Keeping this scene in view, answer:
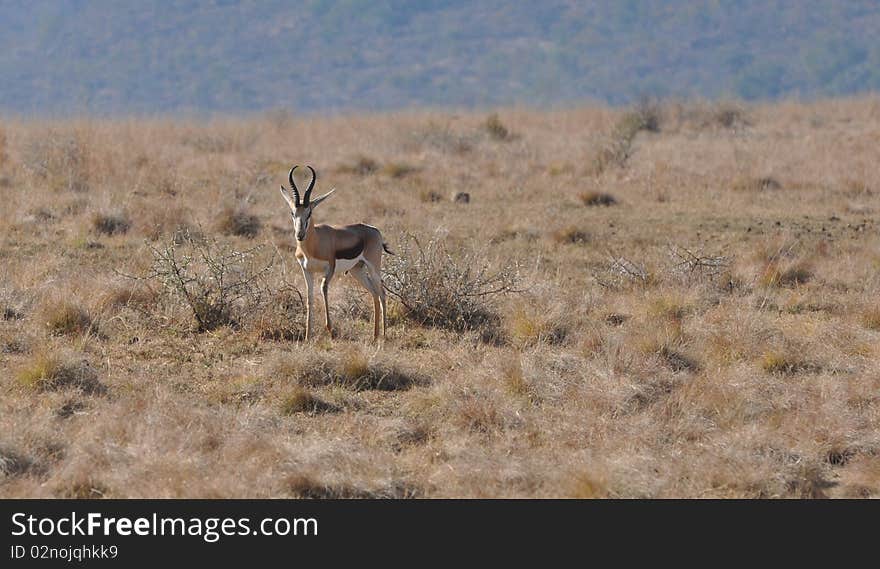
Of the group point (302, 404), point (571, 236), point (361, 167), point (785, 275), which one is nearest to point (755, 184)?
point (571, 236)

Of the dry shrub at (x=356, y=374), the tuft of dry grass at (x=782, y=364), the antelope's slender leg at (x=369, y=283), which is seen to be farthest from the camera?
the antelope's slender leg at (x=369, y=283)

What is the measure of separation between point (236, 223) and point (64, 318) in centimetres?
544

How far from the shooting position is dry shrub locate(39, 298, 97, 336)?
9891 millimetres

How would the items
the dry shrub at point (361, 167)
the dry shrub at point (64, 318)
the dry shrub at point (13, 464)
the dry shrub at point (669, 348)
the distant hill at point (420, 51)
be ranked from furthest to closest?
1. the distant hill at point (420, 51)
2. the dry shrub at point (361, 167)
3. the dry shrub at point (64, 318)
4. the dry shrub at point (669, 348)
5. the dry shrub at point (13, 464)

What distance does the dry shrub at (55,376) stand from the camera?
27.5ft

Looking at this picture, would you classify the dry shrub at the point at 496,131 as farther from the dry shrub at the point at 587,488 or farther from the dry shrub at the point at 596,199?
the dry shrub at the point at 587,488

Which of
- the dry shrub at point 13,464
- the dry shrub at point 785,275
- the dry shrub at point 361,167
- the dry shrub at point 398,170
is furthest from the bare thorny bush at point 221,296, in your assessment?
the dry shrub at point 361,167

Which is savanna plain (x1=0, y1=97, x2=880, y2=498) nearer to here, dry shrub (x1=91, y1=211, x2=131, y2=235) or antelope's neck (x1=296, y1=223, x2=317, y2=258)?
dry shrub (x1=91, y1=211, x2=131, y2=235)

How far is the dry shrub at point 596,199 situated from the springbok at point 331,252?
843cm

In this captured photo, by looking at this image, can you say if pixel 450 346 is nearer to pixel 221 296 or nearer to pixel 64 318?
pixel 221 296

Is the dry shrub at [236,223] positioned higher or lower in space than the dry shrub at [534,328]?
lower

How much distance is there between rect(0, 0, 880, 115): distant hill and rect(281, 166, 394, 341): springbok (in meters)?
87.1

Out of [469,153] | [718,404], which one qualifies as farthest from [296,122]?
[718,404]
